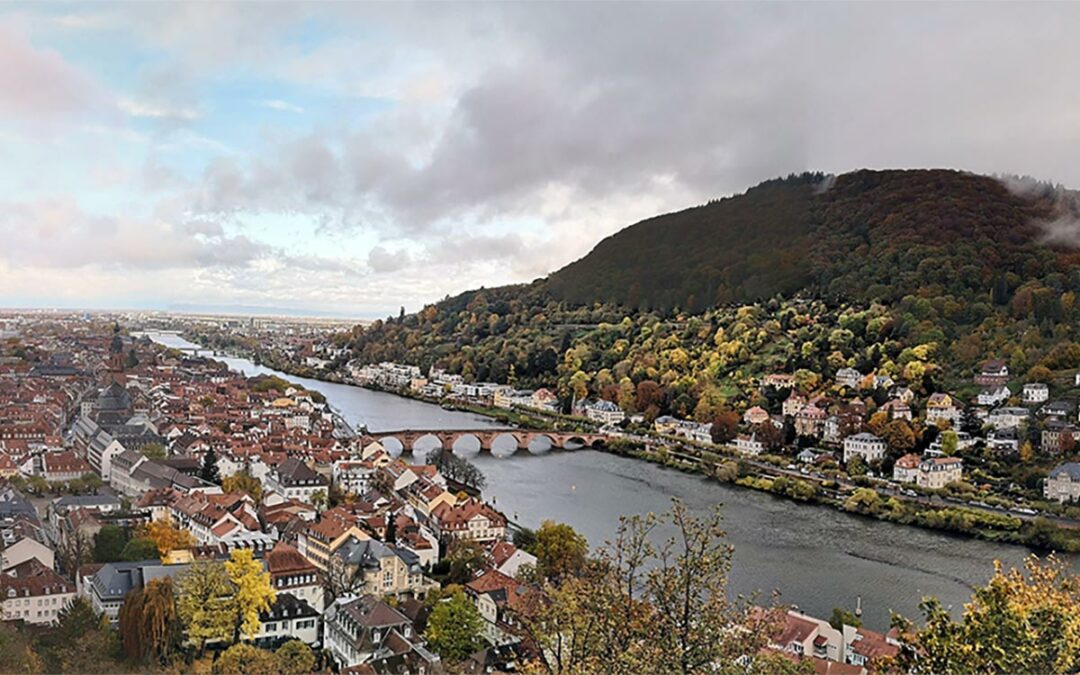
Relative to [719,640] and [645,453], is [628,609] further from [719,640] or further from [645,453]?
[645,453]

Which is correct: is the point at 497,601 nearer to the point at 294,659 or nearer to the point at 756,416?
the point at 294,659

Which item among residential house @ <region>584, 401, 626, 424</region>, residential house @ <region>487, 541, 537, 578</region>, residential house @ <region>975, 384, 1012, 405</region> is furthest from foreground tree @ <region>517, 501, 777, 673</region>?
residential house @ <region>584, 401, 626, 424</region>

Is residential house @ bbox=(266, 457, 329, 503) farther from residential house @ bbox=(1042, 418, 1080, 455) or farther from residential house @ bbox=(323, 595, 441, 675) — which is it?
residential house @ bbox=(1042, 418, 1080, 455)

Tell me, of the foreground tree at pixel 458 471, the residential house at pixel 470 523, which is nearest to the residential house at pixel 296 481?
the residential house at pixel 470 523

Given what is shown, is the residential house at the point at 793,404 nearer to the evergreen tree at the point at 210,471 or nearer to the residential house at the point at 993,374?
the residential house at the point at 993,374

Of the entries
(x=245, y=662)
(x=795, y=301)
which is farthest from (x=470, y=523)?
(x=795, y=301)
